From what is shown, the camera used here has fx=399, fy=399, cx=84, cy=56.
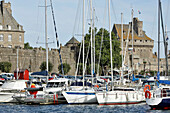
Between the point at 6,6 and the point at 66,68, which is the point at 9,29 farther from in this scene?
the point at 66,68

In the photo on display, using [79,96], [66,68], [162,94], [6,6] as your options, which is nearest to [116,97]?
[79,96]

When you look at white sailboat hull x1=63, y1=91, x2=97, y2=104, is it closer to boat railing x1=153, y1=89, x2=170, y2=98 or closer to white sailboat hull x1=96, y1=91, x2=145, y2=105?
white sailboat hull x1=96, y1=91, x2=145, y2=105

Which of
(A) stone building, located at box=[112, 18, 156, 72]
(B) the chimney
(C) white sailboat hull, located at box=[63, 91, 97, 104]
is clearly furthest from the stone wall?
(C) white sailboat hull, located at box=[63, 91, 97, 104]

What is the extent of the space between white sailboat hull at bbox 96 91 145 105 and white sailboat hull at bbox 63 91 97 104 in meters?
0.70

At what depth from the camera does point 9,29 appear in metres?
80.7

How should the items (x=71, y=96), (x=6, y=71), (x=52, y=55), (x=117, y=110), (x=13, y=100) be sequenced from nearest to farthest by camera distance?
(x=117, y=110) → (x=71, y=96) → (x=13, y=100) → (x=6, y=71) → (x=52, y=55)

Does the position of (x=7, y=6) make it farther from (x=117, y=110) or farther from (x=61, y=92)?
(x=117, y=110)

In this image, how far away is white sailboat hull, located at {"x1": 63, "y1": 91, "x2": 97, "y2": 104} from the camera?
1289 inches

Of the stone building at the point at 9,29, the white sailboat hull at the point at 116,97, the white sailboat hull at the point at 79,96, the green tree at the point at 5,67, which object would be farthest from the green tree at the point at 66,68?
the white sailboat hull at the point at 116,97

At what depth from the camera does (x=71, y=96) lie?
32.8 metres

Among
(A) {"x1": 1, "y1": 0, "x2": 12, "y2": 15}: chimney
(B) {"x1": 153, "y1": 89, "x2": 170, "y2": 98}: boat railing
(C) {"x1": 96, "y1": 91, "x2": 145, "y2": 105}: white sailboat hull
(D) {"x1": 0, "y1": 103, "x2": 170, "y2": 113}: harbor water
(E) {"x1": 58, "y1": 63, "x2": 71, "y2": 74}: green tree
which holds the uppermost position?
(A) {"x1": 1, "y1": 0, "x2": 12, "y2": 15}: chimney

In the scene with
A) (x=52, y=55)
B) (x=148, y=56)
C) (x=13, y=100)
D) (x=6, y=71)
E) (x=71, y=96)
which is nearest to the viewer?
(x=71, y=96)

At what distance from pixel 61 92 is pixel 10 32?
4934 centimetres

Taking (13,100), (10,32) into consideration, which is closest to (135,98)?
(13,100)
